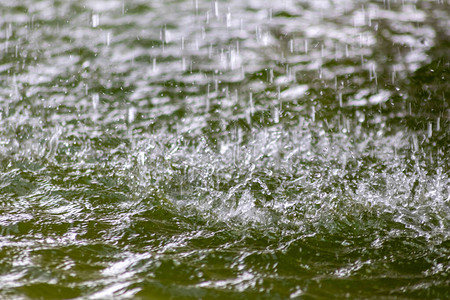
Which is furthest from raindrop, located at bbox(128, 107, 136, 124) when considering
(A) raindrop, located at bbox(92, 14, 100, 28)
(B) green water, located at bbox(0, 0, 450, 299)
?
(A) raindrop, located at bbox(92, 14, 100, 28)

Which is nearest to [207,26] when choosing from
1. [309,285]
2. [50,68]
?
[50,68]

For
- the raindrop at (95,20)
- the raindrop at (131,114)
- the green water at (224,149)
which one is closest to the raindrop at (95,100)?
the green water at (224,149)

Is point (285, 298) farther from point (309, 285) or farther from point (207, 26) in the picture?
point (207, 26)

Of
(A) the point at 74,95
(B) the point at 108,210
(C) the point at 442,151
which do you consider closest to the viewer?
(B) the point at 108,210

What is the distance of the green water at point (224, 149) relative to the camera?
94.6 inches

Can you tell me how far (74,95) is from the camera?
485cm

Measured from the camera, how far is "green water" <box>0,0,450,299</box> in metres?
2.40

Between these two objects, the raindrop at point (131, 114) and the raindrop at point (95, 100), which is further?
the raindrop at point (95, 100)

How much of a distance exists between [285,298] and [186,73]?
11.3 feet

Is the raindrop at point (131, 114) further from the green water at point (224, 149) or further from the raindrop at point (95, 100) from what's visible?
the raindrop at point (95, 100)

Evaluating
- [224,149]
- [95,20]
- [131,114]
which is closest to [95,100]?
[131,114]

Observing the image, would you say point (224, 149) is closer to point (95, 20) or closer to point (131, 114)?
point (131, 114)

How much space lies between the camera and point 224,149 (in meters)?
4.08

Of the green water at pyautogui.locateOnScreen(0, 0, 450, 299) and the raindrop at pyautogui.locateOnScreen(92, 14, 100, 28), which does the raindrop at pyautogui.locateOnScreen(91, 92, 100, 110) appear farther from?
the raindrop at pyautogui.locateOnScreen(92, 14, 100, 28)
